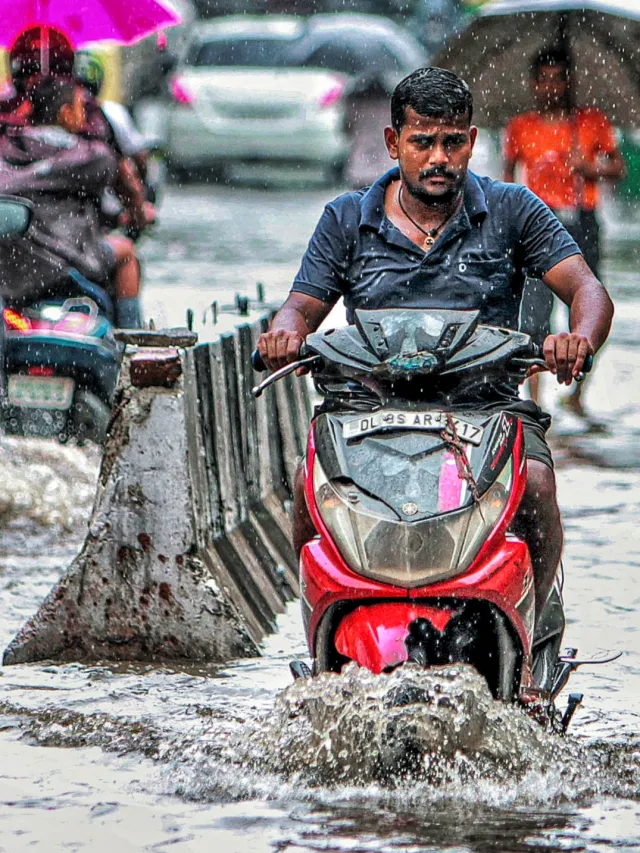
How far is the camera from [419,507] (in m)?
4.33

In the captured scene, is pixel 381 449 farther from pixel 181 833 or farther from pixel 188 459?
pixel 188 459

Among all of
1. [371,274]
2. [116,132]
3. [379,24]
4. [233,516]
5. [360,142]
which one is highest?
[379,24]

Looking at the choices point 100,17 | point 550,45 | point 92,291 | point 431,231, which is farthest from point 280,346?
point 550,45

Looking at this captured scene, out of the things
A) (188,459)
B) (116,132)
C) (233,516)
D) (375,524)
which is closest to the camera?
(375,524)

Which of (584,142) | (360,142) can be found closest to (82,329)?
(584,142)

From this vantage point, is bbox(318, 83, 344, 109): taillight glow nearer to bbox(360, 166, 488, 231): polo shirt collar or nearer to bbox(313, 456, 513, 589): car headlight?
bbox(360, 166, 488, 231): polo shirt collar

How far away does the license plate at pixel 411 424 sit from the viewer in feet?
14.5

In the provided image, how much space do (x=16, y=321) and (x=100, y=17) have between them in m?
2.11

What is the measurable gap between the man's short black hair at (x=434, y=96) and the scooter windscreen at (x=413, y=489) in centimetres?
86

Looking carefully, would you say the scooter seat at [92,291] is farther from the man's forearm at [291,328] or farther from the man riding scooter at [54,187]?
the man's forearm at [291,328]

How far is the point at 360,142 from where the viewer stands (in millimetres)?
18375

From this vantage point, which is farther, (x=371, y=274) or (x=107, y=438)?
(x=107, y=438)

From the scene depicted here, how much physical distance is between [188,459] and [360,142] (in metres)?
12.7

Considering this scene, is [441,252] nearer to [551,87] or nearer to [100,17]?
[100,17]
